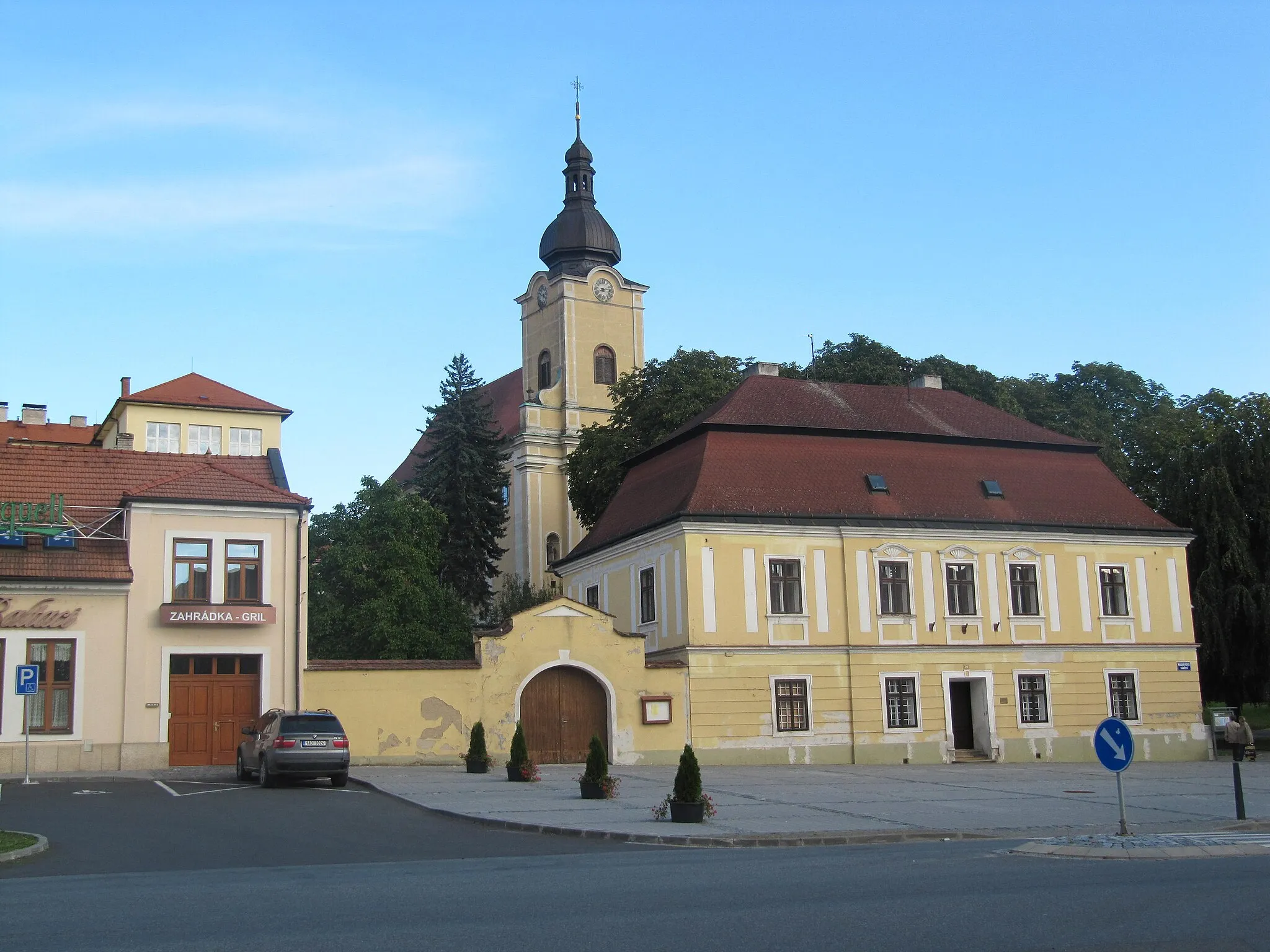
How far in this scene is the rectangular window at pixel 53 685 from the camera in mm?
30094

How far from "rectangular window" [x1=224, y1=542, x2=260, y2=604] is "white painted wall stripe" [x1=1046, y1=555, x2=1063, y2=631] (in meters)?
22.3

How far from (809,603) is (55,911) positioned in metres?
26.8

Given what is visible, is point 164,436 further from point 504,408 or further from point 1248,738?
point 1248,738

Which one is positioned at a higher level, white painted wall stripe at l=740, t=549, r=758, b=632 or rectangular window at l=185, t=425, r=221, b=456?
rectangular window at l=185, t=425, r=221, b=456

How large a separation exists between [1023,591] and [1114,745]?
22322 mm

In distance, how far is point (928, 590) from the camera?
3766 centimetres

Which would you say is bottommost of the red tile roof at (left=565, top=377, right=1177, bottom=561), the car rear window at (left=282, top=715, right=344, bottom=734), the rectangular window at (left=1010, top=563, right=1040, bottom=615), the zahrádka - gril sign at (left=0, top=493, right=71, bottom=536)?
the car rear window at (left=282, top=715, right=344, bottom=734)

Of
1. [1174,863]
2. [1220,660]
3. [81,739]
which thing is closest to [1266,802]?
[1174,863]

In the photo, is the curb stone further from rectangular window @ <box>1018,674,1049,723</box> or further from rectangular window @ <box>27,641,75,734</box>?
rectangular window @ <box>1018,674,1049,723</box>

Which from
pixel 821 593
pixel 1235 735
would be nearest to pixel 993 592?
pixel 821 593

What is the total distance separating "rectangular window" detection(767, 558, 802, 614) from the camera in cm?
3616

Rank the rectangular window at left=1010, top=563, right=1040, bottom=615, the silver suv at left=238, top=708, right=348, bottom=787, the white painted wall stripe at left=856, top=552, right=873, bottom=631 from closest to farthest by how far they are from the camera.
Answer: the silver suv at left=238, top=708, right=348, bottom=787
the white painted wall stripe at left=856, top=552, right=873, bottom=631
the rectangular window at left=1010, top=563, right=1040, bottom=615

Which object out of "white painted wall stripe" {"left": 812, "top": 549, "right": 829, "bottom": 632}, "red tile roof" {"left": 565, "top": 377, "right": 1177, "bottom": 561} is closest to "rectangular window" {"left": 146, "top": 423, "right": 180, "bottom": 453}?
"red tile roof" {"left": 565, "top": 377, "right": 1177, "bottom": 561}

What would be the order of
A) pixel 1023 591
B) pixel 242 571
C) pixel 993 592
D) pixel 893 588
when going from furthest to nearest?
pixel 1023 591
pixel 993 592
pixel 893 588
pixel 242 571
